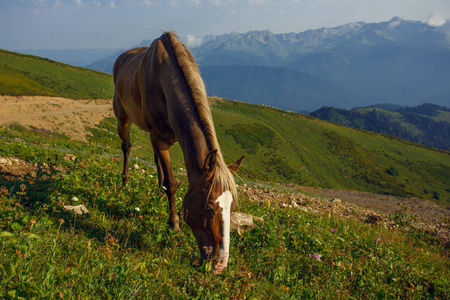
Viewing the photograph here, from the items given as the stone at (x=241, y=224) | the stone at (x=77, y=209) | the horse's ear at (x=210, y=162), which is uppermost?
the horse's ear at (x=210, y=162)

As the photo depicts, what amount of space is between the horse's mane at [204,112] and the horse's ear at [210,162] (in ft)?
0.30

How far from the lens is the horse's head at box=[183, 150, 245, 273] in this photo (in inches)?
153

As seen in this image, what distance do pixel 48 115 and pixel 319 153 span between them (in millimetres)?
71119

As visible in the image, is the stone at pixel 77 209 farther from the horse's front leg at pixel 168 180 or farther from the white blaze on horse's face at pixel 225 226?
the white blaze on horse's face at pixel 225 226

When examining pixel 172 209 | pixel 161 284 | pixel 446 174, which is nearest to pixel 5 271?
pixel 161 284

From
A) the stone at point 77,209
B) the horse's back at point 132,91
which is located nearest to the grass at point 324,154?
the horse's back at point 132,91

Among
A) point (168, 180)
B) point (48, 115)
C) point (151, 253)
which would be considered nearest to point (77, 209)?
point (168, 180)

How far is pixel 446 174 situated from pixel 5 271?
418 feet

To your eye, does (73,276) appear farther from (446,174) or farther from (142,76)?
(446,174)

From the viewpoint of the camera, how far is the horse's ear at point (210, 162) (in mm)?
3933

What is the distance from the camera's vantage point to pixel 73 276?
3.00m

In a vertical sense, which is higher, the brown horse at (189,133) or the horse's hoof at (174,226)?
the brown horse at (189,133)

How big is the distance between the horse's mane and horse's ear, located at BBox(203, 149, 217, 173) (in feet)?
0.30

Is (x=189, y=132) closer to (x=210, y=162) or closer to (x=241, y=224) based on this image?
(x=210, y=162)
